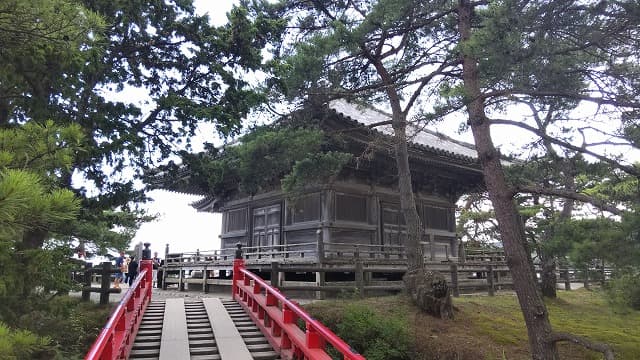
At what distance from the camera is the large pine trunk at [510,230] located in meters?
6.97

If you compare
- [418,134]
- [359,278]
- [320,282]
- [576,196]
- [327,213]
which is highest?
[418,134]

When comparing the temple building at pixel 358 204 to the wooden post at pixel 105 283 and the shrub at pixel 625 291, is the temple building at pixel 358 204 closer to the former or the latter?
the wooden post at pixel 105 283

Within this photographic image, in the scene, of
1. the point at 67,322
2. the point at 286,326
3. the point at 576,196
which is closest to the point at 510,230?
the point at 576,196

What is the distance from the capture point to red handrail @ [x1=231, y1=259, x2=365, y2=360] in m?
5.89

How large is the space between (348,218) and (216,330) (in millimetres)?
7726

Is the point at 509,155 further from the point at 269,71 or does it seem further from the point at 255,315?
the point at 255,315

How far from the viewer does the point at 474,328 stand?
10.4 meters

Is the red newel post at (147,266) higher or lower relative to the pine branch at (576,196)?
lower

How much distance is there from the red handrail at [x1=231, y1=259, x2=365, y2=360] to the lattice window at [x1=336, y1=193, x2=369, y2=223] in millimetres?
4903

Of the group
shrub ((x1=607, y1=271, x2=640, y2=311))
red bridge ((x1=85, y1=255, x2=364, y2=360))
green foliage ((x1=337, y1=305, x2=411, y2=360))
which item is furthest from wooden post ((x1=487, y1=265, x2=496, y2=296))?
shrub ((x1=607, y1=271, x2=640, y2=311))

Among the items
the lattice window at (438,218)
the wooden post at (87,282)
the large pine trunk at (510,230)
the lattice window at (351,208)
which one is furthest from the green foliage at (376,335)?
the lattice window at (438,218)

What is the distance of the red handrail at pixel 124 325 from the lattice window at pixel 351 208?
21.2ft

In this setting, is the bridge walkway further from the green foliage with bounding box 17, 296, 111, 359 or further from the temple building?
the temple building

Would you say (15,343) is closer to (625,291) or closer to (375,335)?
(375,335)
